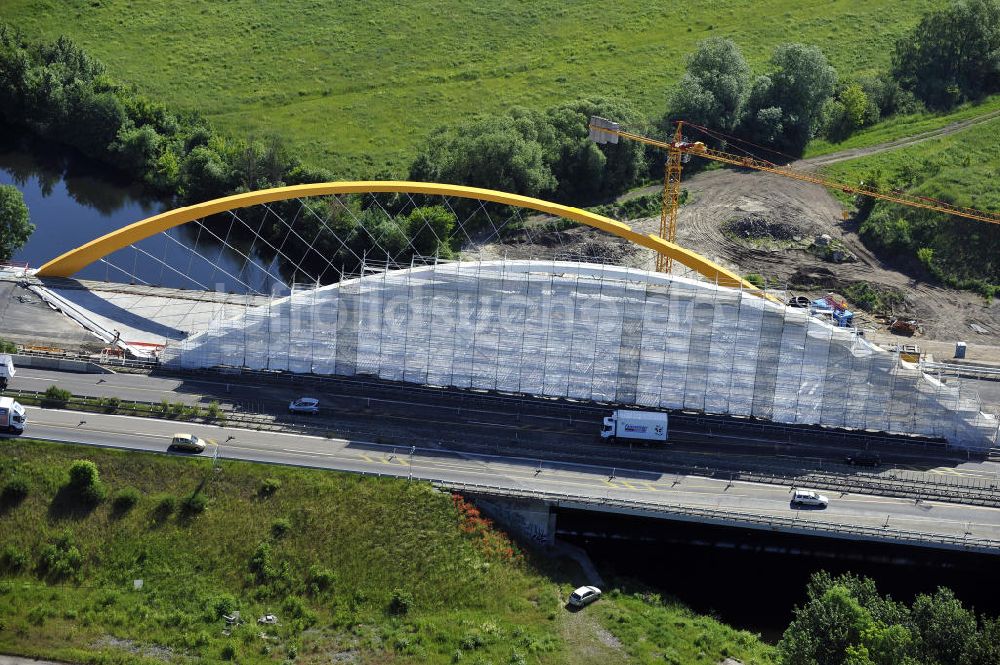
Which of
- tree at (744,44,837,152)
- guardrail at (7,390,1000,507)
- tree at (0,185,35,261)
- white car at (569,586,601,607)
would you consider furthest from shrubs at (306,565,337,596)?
tree at (744,44,837,152)


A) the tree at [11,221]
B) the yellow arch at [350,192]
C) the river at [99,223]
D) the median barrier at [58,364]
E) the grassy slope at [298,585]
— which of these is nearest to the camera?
the grassy slope at [298,585]

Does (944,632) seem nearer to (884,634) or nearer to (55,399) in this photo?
(884,634)

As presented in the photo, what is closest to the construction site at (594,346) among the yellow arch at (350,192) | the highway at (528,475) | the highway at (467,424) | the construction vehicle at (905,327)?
the highway at (467,424)

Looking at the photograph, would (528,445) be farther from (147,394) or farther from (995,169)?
(995,169)

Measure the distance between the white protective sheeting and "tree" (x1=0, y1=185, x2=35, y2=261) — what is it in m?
31.7

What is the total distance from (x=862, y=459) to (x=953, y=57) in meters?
81.4

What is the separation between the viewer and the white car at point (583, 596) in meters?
83.9

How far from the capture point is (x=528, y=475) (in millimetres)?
92688

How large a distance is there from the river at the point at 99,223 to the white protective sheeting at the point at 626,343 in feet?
81.5

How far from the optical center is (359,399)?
100375 millimetres

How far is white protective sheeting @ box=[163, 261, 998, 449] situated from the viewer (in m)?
98.8

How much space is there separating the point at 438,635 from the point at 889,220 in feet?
250

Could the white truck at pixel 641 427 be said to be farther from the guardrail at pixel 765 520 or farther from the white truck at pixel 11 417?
the white truck at pixel 11 417

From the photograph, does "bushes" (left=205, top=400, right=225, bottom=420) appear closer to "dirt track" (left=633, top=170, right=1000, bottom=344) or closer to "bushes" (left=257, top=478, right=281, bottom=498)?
"bushes" (left=257, top=478, right=281, bottom=498)
